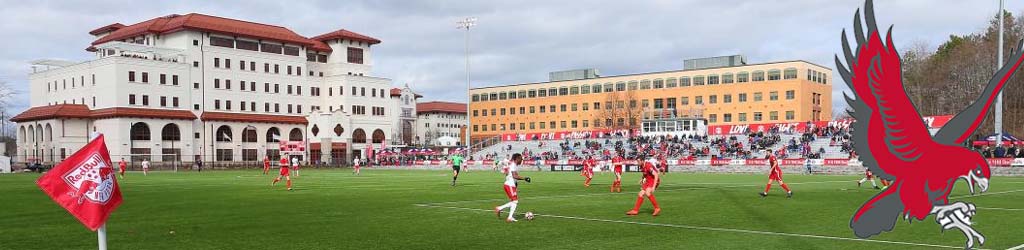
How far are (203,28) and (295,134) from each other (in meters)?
18.7

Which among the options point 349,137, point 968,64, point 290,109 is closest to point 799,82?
point 968,64

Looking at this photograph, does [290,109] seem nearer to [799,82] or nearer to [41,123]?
[41,123]

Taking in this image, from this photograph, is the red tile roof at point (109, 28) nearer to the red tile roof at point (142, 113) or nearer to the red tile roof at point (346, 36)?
the red tile roof at point (142, 113)

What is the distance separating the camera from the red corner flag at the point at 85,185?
23.3 ft

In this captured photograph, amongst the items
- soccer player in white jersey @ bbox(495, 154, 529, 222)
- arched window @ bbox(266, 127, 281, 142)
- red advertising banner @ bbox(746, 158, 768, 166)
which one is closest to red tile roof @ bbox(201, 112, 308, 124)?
arched window @ bbox(266, 127, 281, 142)

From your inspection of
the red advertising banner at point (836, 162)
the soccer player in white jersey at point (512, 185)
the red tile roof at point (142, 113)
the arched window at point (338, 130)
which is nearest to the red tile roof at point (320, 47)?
the arched window at point (338, 130)

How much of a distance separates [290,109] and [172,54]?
17.2 meters

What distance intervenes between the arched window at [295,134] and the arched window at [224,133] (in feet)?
27.1

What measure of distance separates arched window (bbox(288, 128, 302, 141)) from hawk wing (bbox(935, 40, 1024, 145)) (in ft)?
330

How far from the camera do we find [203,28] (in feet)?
303

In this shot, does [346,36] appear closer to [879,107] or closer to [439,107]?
[439,107]

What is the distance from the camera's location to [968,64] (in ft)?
215

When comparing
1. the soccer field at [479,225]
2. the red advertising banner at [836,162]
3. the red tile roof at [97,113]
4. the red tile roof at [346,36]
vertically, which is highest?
the red tile roof at [346,36]

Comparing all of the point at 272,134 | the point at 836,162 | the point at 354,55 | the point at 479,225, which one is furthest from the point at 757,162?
the point at 354,55
